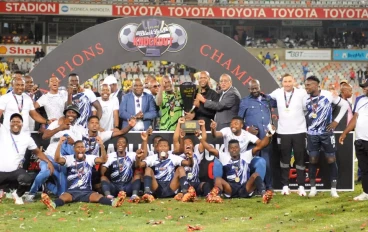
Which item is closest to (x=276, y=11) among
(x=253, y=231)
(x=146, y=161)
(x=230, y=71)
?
(x=230, y=71)

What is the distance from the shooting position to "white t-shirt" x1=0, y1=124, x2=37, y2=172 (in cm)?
1153

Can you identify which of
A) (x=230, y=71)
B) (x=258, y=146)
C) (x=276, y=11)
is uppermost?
(x=276, y=11)

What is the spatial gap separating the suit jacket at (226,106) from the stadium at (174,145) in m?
0.02

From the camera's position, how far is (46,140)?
12.6 metres

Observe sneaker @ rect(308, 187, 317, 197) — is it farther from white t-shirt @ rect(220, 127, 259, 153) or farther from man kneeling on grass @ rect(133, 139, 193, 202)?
man kneeling on grass @ rect(133, 139, 193, 202)

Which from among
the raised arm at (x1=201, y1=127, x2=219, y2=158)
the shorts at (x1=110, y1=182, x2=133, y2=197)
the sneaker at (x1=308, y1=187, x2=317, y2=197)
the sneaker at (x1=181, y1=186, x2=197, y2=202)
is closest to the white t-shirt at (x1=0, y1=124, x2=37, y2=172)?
the shorts at (x1=110, y1=182, x2=133, y2=197)

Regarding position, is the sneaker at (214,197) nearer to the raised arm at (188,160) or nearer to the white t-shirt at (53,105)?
the raised arm at (188,160)

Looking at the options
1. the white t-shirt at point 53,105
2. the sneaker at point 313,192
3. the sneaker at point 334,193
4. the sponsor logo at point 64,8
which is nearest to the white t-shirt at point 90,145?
the white t-shirt at point 53,105

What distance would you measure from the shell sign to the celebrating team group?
27.1 meters

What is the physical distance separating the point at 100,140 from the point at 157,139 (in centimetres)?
98

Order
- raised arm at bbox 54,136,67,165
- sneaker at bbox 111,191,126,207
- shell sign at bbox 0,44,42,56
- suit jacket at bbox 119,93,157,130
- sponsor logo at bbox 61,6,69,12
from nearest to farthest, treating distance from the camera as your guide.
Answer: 1. sneaker at bbox 111,191,126,207
2. raised arm at bbox 54,136,67,165
3. suit jacket at bbox 119,93,157,130
4. shell sign at bbox 0,44,42,56
5. sponsor logo at bbox 61,6,69,12

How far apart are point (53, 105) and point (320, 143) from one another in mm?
4022

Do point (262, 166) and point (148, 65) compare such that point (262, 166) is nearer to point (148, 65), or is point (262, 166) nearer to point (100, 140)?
point (100, 140)

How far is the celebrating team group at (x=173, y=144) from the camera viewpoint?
11531 mm
